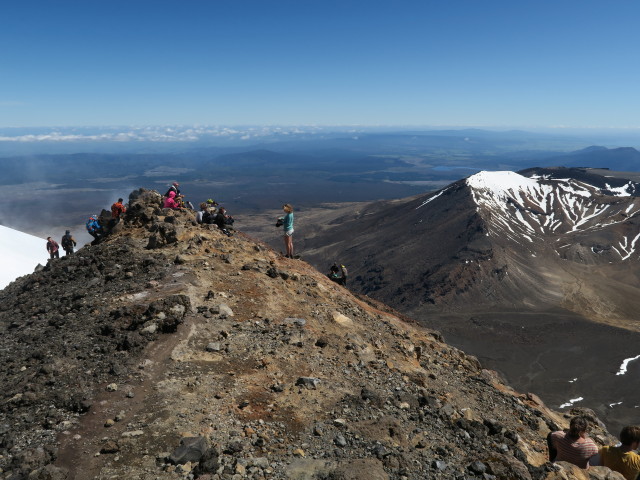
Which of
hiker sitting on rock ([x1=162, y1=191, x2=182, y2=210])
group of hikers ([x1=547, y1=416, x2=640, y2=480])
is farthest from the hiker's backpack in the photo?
group of hikers ([x1=547, y1=416, x2=640, y2=480])

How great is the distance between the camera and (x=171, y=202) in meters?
19.1

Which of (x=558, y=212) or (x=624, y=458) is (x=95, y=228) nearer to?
(x=624, y=458)

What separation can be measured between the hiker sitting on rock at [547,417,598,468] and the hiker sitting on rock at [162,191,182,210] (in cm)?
1696

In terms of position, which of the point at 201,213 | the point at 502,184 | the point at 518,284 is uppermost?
the point at 201,213

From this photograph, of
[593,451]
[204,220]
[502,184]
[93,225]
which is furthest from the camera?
[502,184]

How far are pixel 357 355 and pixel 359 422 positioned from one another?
2.82m

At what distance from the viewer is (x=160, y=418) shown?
6863 mm

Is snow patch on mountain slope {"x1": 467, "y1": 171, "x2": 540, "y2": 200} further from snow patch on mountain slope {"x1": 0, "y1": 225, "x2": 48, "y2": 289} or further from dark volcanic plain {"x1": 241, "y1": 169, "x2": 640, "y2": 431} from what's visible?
snow patch on mountain slope {"x1": 0, "y1": 225, "x2": 48, "y2": 289}

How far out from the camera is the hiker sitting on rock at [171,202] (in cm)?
1908

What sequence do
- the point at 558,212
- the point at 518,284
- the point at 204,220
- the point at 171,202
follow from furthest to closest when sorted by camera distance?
1. the point at 558,212
2. the point at 518,284
3. the point at 171,202
4. the point at 204,220

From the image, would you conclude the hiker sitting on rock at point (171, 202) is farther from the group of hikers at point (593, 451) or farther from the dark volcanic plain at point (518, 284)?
the dark volcanic plain at point (518, 284)

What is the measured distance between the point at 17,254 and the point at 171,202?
18.1 m

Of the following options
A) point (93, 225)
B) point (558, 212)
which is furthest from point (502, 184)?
point (93, 225)

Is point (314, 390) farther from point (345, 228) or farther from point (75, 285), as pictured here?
point (345, 228)
